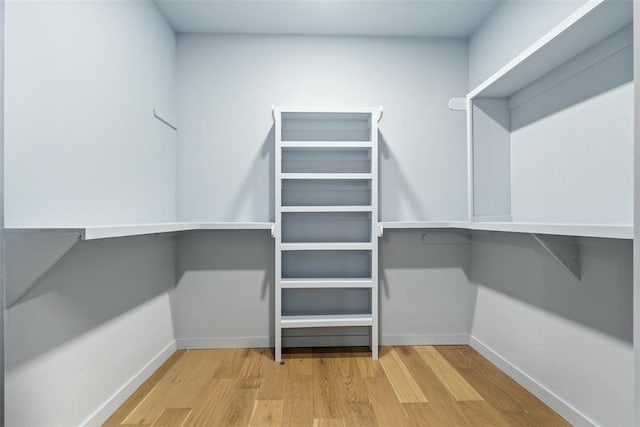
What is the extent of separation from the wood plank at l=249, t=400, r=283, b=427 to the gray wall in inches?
26.6

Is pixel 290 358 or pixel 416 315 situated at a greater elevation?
pixel 416 315

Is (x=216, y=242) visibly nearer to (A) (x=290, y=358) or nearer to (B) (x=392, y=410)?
(A) (x=290, y=358)

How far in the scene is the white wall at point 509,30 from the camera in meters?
1.56

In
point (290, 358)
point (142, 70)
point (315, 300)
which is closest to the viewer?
point (142, 70)

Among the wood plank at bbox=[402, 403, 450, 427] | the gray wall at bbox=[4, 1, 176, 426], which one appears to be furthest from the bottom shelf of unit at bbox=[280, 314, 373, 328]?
the gray wall at bbox=[4, 1, 176, 426]

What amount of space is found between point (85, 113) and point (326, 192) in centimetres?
139

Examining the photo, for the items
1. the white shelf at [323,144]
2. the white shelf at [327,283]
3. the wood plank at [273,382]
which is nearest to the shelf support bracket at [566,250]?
the white shelf at [327,283]

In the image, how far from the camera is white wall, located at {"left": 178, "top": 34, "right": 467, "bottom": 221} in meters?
2.29

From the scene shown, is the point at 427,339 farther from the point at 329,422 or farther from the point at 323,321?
the point at 329,422

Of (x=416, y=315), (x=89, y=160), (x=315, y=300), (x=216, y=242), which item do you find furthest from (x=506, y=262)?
(x=89, y=160)

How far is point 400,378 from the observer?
1.84 meters

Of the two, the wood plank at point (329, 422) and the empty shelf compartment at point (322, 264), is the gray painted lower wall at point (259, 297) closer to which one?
the empty shelf compartment at point (322, 264)

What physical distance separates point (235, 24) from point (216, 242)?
1.45m

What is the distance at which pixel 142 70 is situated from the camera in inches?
72.7
